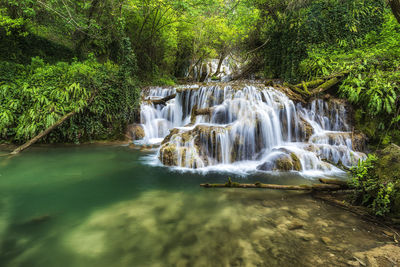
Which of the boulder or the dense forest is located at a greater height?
the dense forest

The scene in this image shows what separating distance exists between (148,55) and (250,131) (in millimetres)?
12422

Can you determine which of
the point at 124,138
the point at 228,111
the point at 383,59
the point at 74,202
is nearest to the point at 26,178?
Answer: the point at 74,202

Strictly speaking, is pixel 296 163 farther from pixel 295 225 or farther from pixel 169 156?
pixel 169 156

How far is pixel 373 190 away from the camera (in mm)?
3100

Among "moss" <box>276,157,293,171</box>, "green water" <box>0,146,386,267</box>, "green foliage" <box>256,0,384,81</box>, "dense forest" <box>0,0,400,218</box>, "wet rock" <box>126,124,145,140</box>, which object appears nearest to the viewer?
"green water" <box>0,146,386,267</box>

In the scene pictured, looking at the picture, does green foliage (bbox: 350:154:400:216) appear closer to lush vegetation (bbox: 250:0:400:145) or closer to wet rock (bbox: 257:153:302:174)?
wet rock (bbox: 257:153:302:174)

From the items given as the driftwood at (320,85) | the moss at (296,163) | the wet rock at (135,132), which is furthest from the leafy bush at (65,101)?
the driftwood at (320,85)

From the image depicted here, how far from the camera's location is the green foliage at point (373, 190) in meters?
2.81

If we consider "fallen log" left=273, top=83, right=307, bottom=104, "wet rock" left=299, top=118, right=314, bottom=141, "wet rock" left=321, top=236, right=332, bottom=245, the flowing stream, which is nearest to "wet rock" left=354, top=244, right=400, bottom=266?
the flowing stream

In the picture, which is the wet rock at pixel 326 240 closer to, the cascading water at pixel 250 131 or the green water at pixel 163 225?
the green water at pixel 163 225

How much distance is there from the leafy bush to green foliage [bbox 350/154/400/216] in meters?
8.96

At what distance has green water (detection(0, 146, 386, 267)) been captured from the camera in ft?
7.98

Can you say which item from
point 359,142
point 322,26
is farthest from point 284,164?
point 322,26

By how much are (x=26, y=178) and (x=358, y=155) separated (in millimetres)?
9718
